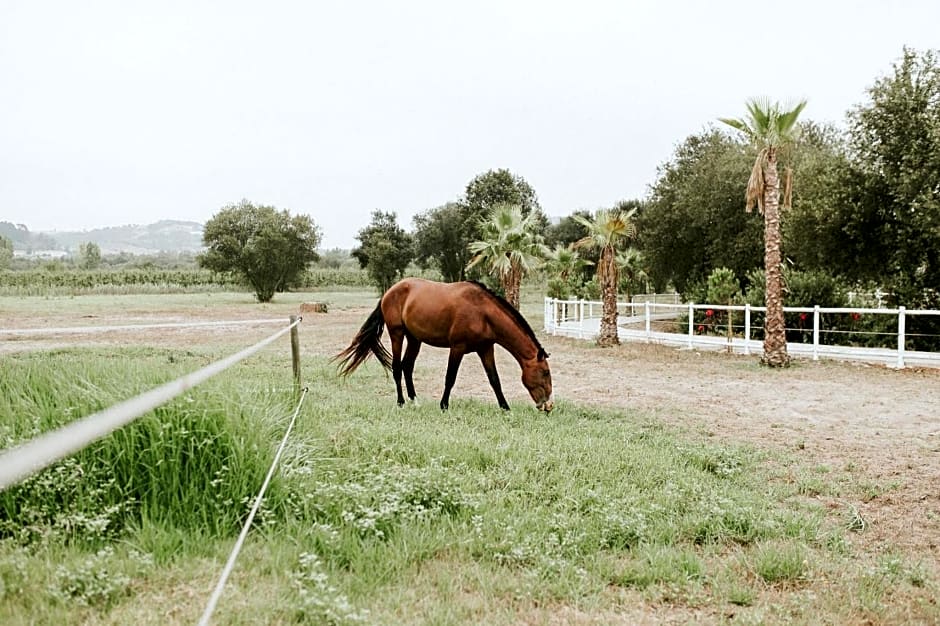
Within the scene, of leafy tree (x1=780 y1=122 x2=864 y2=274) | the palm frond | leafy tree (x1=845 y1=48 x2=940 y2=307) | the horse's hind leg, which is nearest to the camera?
the horse's hind leg

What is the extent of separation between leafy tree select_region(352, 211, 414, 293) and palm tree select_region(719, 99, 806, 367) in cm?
3416

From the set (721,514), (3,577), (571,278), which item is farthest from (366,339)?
(571,278)

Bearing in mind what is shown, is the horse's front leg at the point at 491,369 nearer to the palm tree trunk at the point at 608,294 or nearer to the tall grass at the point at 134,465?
the tall grass at the point at 134,465

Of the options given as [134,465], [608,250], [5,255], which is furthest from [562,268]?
[5,255]

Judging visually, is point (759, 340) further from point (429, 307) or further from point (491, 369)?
point (429, 307)

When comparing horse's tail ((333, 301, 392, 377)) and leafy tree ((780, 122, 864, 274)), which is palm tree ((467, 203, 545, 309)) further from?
horse's tail ((333, 301, 392, 377))

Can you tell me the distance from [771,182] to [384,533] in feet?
41.4

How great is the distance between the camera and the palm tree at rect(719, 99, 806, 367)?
1320 cm

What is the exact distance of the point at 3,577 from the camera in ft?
8.31

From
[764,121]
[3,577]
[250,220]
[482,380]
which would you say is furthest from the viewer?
[250,220]

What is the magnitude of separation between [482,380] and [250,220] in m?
38.0

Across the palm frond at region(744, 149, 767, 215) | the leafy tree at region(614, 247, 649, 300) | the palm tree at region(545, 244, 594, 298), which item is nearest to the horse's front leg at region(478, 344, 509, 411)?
the palm frond at region(744, 149, 767, 215)

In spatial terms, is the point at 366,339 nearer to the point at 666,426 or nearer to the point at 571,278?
the point at 666,426

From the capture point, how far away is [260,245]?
42781 millimetres
